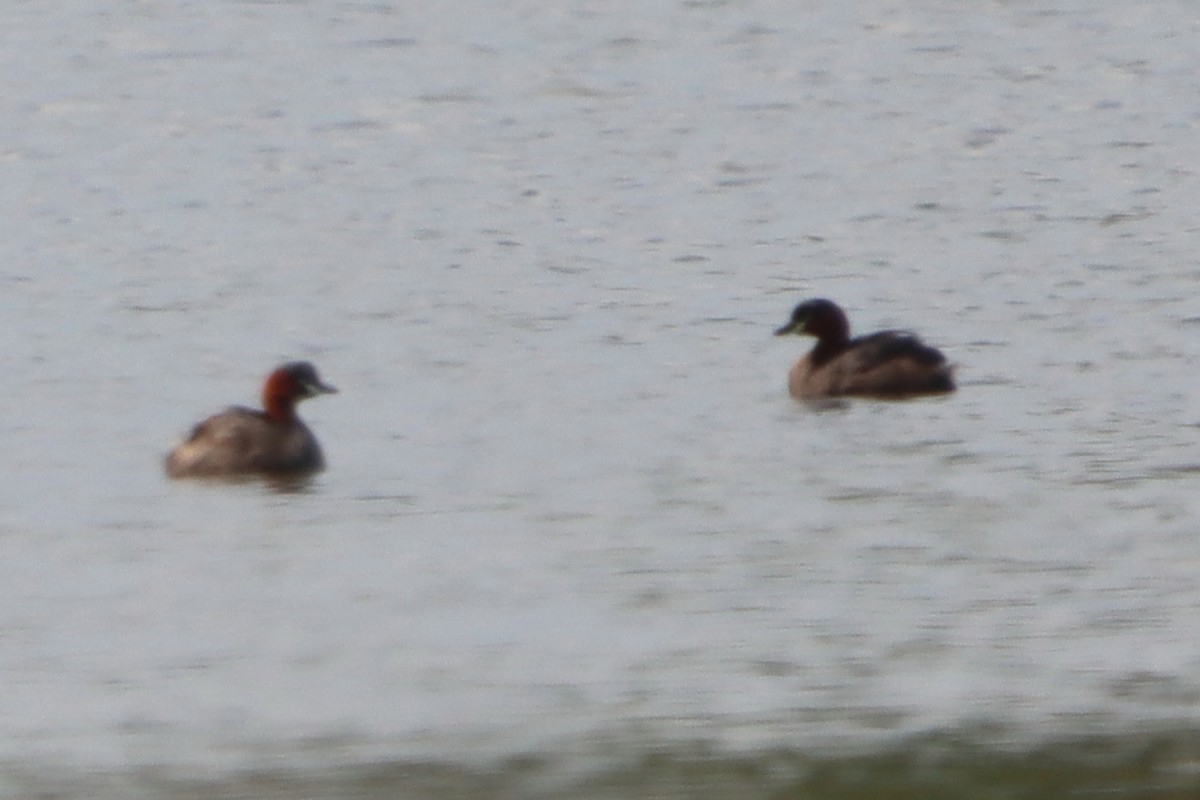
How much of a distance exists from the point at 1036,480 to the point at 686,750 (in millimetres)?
5620

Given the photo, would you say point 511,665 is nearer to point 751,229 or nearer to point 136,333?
point 136,333

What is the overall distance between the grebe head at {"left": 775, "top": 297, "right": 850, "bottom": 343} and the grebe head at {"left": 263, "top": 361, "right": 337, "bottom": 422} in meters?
3.57

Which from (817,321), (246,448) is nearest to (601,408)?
(246,448)

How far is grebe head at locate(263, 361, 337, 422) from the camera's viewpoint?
55.7 ft

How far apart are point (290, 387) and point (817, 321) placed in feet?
12.7

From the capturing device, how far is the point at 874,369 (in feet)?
61.2

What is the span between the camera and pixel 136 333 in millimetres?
19859

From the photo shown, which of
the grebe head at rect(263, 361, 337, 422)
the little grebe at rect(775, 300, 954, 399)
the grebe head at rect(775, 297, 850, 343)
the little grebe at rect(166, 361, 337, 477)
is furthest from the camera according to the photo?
the grebe head at rect(775, 297, 850, 343)

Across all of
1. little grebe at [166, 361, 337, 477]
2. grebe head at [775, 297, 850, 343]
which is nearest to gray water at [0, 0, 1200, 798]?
little grebe at [166, 361, 337, 477]

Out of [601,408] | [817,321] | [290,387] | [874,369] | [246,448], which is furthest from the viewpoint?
[817,321]

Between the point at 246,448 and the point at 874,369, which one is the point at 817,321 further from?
the point at 246,448

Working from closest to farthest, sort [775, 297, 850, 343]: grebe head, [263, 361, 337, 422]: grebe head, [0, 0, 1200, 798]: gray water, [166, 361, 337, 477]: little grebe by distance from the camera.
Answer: [0, 0, 1200, 798]: gray water < [166, 361, 337, 477]: little grebe < [263, 361, 337, 422]: grebe head < [775, 297, 850, 343]: grebe head

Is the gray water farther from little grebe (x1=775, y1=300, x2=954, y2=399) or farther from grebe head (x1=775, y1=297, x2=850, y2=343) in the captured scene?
grebe head (x1=775, y1=297, x2=850, y2=343)

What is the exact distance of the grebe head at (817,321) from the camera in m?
19.4
